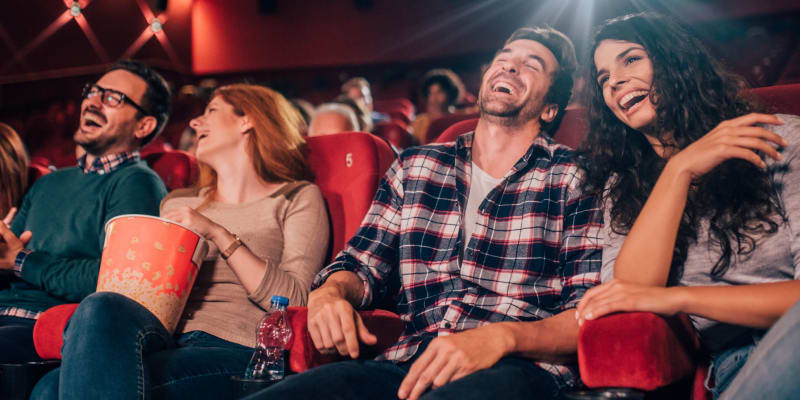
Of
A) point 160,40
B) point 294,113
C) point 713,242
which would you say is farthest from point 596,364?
point 160,40

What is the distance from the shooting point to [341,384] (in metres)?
0.77

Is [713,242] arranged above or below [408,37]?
below

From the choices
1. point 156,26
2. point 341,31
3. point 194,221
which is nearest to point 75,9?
point 156,26

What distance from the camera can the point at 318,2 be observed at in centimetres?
631

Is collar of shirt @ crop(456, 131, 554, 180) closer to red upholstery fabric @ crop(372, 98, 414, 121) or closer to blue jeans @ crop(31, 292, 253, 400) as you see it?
blue jeans @ crop(31, 292, 253, 400)

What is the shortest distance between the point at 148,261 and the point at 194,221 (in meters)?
0.16

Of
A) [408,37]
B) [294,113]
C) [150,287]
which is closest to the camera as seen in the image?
[150,287]

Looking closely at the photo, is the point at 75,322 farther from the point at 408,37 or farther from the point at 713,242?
the point at 408,37

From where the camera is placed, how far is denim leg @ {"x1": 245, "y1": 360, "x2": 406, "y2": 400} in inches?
29.1

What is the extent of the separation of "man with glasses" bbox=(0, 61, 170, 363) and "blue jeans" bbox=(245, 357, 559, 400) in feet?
1.91

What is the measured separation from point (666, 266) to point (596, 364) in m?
0.20

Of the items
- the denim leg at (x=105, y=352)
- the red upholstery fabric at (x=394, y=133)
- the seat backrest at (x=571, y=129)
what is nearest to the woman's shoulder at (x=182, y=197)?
the denim leg at (x=105, y=352)

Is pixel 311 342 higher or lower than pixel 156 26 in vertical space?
lower

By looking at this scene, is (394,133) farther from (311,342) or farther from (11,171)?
(311,342)
